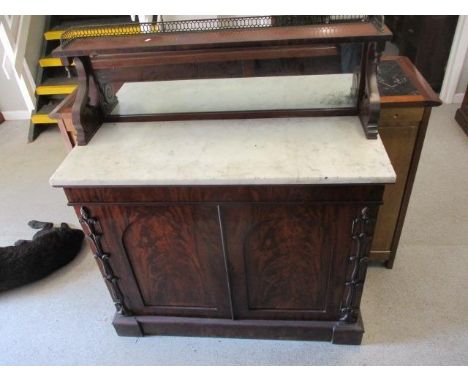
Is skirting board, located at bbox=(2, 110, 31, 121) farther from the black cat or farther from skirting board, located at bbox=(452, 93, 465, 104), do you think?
skirting board, located at bbox=(452, 93, 465, 104)

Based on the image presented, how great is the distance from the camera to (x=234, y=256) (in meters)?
1.22

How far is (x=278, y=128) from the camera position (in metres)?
1.18

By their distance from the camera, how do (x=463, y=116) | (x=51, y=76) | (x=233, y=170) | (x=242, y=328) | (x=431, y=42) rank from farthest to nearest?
(x=51, y=76) < (x=431, y=42) < (x=463, y=116) < (x=242, y=328) < (x=233, y=170)

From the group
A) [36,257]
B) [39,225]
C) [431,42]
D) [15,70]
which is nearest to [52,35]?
[15,70]

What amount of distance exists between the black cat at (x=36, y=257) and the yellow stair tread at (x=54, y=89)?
1.53 m

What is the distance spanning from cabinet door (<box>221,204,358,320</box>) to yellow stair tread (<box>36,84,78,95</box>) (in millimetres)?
2430

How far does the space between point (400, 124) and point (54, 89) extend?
2720mm

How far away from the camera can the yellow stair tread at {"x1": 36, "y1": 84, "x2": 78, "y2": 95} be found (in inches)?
116

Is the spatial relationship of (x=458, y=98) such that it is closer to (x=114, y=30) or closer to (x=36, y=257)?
(x=114, y=30)

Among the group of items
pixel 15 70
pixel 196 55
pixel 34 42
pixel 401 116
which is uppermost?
pixel 196 55

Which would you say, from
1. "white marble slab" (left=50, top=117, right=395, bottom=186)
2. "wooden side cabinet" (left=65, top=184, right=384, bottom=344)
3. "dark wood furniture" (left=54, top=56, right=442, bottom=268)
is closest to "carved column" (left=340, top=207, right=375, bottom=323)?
"wooden side cabinet" (left=65, top=184, right=384, bottom=344)

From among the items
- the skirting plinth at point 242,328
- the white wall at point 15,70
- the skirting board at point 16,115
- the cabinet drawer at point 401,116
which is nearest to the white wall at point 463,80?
the cabinet drawer at point 401,116
